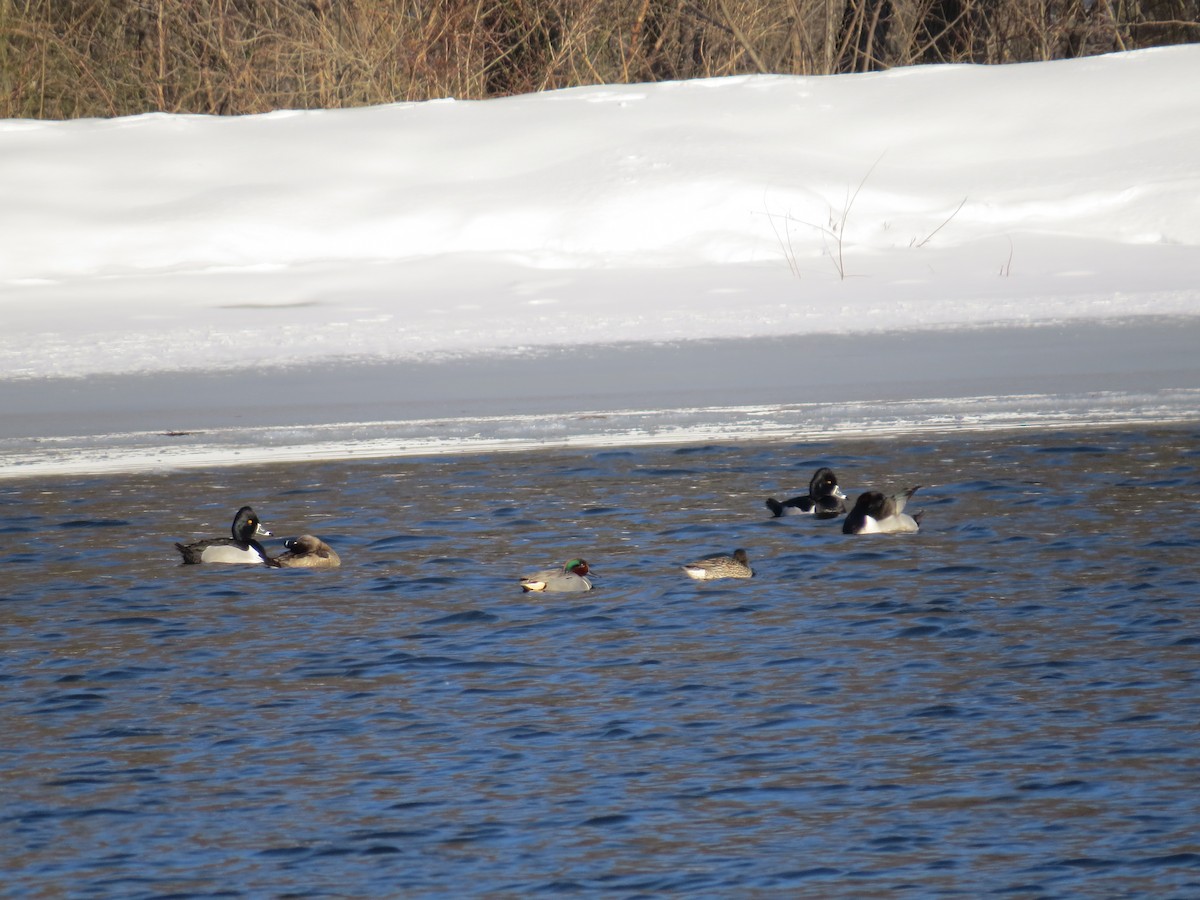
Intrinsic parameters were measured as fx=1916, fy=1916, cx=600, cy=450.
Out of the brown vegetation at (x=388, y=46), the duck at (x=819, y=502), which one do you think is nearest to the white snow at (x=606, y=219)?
the brown vegetation at (x=388, y=46)

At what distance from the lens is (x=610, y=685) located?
6.17m

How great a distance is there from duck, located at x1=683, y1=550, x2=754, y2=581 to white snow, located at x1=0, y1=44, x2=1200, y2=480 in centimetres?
380

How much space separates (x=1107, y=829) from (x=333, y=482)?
5718 millimetres

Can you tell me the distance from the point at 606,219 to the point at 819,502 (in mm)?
6734

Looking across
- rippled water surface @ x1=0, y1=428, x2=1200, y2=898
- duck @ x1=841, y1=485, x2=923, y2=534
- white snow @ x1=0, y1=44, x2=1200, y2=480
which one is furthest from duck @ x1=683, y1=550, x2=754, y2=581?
white snow @ x1=0, y1=44, x2=1200, y2=480

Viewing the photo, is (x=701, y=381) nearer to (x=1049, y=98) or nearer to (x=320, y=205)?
(x=320, y=205)

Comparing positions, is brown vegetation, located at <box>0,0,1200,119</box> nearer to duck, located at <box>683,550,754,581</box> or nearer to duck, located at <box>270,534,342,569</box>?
duck, located at <box>270,534,342,569</box>

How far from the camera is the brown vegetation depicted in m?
18.4

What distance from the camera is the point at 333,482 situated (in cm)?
975

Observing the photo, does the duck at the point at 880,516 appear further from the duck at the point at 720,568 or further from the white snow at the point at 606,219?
the white snow at the point at 606,219

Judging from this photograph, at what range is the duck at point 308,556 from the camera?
8000mm

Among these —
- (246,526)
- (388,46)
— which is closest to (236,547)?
(246,526)

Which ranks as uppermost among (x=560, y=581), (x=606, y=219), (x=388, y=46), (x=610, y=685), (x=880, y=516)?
(x=388, y=46)

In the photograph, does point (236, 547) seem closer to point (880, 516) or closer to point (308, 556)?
point (308, 556)
